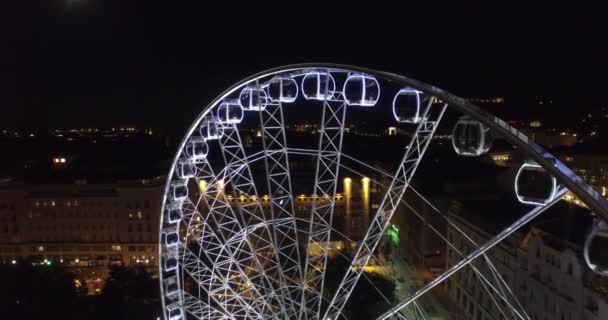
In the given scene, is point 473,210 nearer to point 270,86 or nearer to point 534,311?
point 534,311

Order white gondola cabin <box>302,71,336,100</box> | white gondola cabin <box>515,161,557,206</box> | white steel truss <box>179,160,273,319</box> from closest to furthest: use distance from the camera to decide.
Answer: white gondola cabin <box>515,161,557,206</box> < white gondola cabin <box>302,71,336,100</box> < white steel truss <box>179,160,273,319</box>

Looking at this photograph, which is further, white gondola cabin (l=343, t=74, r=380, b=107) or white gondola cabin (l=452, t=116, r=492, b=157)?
white gondola cabin (l=343, t=74, r=380, b=107)

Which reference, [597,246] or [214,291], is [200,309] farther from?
[597,246]

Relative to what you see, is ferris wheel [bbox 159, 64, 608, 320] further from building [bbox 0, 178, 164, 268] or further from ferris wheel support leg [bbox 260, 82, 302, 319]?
building [bbox 0, 178, 164, 268]

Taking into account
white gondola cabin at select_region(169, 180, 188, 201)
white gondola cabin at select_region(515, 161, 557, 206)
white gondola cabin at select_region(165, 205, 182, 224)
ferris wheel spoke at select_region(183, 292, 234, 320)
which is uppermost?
white gondola cabin at select_region(515, 161, 557, 206)

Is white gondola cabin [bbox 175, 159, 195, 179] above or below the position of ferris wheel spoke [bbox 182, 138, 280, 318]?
above

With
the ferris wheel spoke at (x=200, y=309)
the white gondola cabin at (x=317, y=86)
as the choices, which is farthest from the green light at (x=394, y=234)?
the white gondola cabin at (x=317, y=86)

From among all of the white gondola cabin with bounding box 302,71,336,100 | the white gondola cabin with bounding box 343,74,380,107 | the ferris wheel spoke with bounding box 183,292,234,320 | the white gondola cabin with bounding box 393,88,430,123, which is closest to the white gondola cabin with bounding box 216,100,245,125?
the white gondola cabin with bounding box 302,71,336,100

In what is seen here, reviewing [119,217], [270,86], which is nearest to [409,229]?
[119,217]
